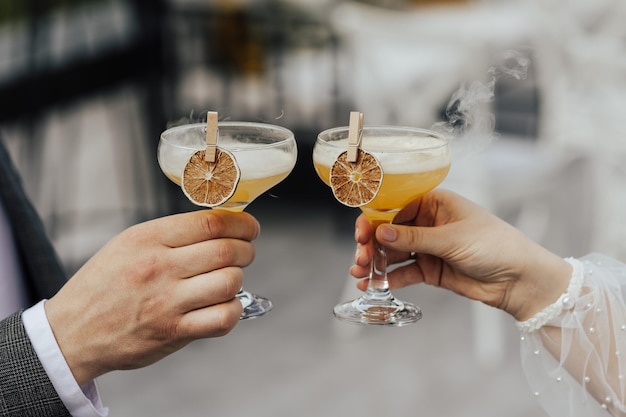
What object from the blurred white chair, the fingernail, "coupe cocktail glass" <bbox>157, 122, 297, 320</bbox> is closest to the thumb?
the fingernail

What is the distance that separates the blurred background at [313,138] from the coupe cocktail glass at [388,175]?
2.67ft

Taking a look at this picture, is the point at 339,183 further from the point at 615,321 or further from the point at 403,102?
the point at 403,102

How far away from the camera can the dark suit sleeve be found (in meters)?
1.25

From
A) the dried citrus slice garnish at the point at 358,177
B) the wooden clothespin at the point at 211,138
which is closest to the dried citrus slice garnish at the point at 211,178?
the wooden clothespin at the point at 211,138

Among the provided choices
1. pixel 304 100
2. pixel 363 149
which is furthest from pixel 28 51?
pixel 363 149

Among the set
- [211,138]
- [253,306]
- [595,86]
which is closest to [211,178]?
[211,138]

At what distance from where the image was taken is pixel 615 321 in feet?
4.83

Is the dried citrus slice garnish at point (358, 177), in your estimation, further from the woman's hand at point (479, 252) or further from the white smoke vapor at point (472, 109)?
the white smoke vapor at point (472, 109)

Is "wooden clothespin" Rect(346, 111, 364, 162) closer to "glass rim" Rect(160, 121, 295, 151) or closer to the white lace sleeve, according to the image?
"glass rim" Rect(160, 121, 295, 151)

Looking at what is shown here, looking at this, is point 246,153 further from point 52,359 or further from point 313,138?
point 313,138

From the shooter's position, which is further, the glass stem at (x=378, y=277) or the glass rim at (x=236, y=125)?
the glass stem at (x=378, y=277)

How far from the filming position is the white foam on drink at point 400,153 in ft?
4.52

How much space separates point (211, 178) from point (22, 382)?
0.43 meters

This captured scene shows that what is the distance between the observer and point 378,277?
1.56 meters
